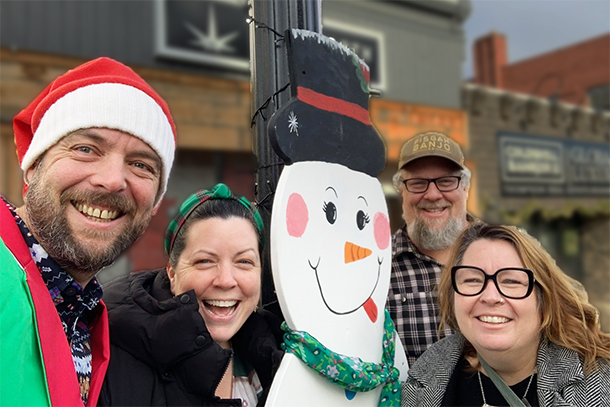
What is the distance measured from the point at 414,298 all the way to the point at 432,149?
0.63m

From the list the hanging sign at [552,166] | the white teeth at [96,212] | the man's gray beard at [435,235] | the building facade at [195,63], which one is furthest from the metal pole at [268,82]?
the hanging sign at [552,166]

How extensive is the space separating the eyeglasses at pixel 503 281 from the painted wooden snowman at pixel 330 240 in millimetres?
260

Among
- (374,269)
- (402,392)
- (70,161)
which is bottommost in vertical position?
(402,392)

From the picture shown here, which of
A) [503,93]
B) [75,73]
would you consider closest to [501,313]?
[75,73]

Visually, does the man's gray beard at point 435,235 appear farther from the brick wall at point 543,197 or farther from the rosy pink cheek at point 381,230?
the brick wall at point 543,197

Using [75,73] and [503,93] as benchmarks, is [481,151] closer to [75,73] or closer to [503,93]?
[503,93]

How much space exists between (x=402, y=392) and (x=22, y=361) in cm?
105

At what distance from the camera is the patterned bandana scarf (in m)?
1.28

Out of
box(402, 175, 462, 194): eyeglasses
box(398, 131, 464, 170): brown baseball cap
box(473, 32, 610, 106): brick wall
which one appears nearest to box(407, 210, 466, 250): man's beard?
box(402, 175, 462, 194): eyeglasses

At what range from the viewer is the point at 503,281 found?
146 centimetres

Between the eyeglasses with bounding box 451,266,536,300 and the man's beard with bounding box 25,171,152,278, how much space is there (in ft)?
3.10

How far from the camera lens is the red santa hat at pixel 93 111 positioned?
4.06 feet

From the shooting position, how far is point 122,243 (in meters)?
1.28

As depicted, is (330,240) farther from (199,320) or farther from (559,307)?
(559,307)
